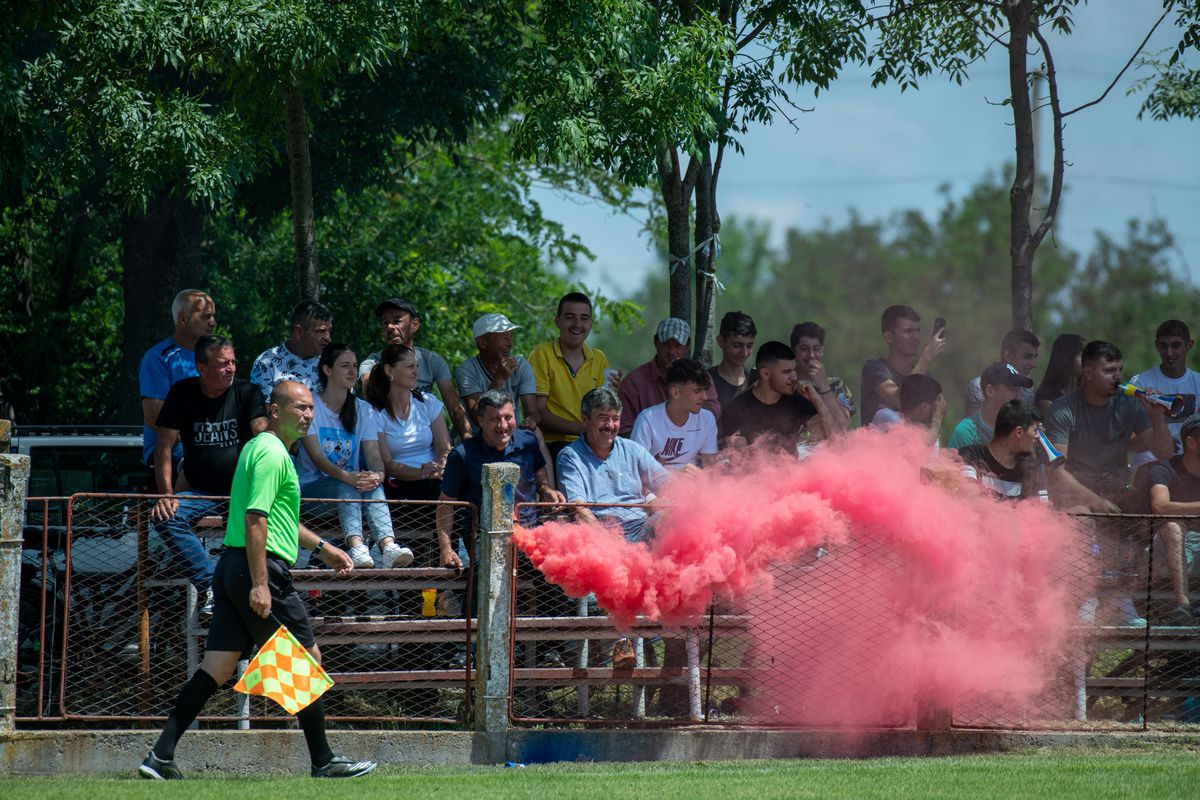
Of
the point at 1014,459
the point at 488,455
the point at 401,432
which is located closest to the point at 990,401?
the point at 1014,459

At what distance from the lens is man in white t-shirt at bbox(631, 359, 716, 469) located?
9492mm

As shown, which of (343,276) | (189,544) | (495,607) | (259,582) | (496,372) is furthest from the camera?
(343,276)

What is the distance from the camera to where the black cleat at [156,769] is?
7.14 m

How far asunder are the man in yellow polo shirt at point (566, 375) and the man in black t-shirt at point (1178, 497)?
4.12 metres

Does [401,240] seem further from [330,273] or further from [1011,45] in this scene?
[1011,45]

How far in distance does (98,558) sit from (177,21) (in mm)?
3951

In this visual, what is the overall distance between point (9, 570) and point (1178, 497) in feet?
25.1

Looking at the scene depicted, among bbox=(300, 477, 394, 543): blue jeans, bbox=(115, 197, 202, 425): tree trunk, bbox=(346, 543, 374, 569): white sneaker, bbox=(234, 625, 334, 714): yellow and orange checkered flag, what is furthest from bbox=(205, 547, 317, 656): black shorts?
bbox=(115, 197, 202, 425): tree trunk

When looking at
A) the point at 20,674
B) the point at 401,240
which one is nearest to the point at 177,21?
the point at 20,674

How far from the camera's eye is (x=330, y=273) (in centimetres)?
1748

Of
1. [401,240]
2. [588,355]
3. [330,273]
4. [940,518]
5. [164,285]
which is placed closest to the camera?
[940,518]

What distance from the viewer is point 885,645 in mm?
8281

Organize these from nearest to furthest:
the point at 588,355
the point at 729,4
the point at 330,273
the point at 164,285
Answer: the point at 588,355
the point at 729,4
the point at 164,285
the point at 330,273

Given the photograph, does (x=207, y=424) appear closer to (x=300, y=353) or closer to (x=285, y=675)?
(x=300, y=353)
